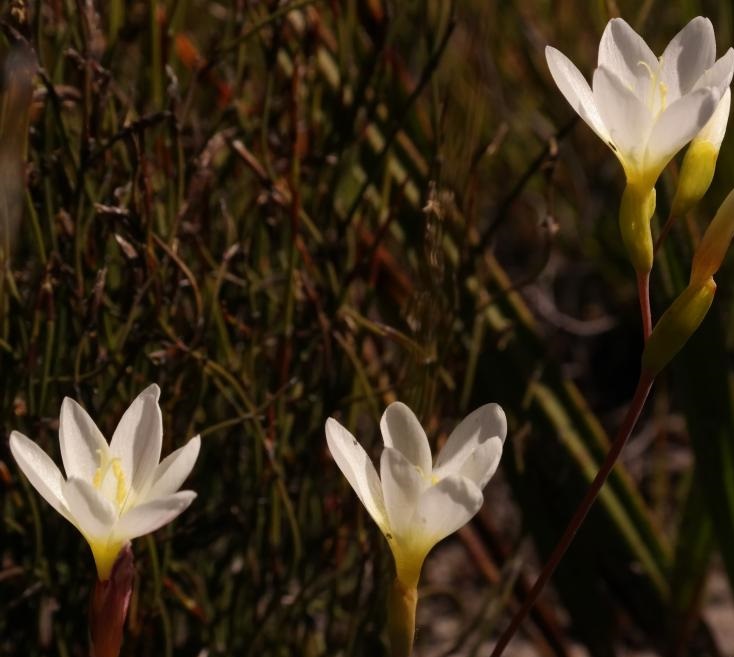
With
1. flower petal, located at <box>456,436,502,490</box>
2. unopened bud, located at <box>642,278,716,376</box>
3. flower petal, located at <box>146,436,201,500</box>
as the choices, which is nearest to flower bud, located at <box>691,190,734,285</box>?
unopened bud, located at <box>642,278,716,376</box>

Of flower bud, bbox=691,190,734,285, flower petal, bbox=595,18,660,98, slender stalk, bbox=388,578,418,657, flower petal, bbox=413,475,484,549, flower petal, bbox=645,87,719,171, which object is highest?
flower petal, bbox=595,18,660,98

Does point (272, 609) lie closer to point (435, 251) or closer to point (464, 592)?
point (435, 251)

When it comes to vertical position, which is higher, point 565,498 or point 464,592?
point 565,498

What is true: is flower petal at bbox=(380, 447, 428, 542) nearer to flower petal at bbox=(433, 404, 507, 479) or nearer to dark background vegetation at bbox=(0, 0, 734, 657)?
flower petal at bbox=(433, 404, 507, 479)

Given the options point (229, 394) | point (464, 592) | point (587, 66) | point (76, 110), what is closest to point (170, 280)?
point (229, 394)

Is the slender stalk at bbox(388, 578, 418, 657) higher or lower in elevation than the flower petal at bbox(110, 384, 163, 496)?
lower

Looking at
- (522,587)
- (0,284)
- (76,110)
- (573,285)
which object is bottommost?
(522,587)

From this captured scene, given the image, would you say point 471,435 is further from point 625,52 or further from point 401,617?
point 625,52
